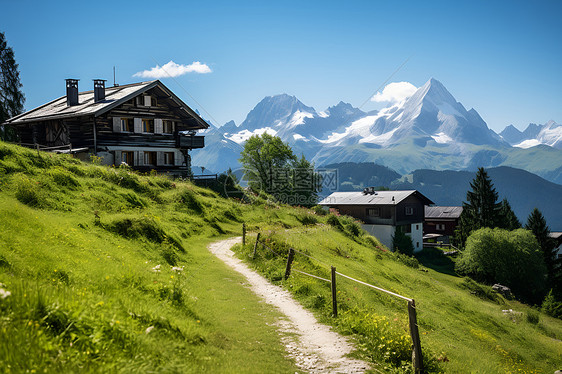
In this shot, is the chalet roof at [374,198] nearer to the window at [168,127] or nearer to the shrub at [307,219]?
the shrub at [307,219]

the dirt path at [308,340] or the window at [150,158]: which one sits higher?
the window at [150,158]

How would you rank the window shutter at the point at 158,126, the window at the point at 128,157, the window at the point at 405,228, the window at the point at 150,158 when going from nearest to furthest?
the window at the point at 128,157 → the window at the point at 150,158 → the window shutter at the point at 158,126 → the window at the point at 405,228

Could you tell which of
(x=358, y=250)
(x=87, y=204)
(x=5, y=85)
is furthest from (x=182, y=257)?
(x=5, y=85)

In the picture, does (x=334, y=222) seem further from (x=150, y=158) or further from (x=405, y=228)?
(x=405, y=228)

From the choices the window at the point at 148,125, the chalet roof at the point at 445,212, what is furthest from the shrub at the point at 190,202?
the chalet roof at the point at 445,212

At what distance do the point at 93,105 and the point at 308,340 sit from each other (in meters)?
39.2

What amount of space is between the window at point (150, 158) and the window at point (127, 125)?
330 centimetres

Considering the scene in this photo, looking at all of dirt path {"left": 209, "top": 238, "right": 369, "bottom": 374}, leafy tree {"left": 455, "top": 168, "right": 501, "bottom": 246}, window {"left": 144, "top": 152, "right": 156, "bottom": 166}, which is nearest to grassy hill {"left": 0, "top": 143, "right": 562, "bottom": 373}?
dirt path {"left": 209, "top": 238, "right": 369, "bottom": 374}

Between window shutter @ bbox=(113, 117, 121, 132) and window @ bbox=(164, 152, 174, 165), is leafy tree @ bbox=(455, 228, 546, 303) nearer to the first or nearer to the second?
window @ bbox=(164, 152, 174, 165)

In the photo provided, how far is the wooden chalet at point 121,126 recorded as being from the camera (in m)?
39.7

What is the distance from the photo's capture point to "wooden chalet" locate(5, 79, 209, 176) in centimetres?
3972

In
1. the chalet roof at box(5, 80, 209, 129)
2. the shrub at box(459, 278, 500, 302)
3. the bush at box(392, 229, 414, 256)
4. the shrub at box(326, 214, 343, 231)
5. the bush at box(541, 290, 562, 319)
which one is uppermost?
the chalet roof at box(5, 80, 209, 129)

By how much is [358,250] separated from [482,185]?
45118 millimetres

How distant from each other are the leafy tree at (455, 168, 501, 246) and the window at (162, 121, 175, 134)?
163 ft
